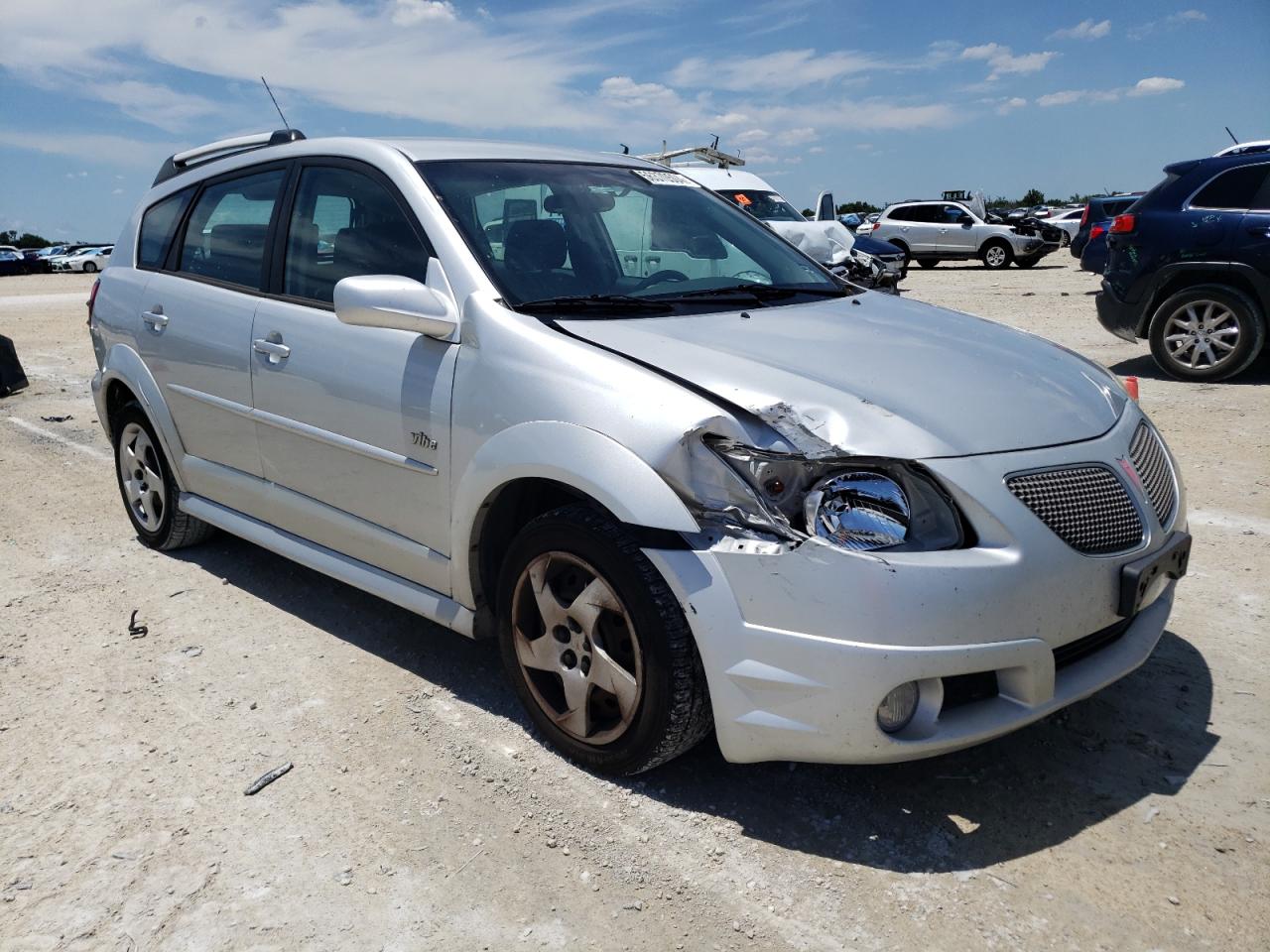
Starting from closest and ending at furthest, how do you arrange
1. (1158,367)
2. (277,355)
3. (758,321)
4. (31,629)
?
(758,321), (277,355), (31,629), (1158,367)

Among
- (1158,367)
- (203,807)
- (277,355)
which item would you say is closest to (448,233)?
(277,355)

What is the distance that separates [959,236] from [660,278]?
82.4 ft

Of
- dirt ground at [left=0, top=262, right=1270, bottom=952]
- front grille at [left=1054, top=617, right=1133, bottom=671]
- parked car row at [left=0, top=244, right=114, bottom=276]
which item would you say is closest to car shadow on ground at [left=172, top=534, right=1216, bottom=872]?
dirt ground at [left=0, top=262, right=1270, bottom=952]

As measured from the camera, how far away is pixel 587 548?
2.87m

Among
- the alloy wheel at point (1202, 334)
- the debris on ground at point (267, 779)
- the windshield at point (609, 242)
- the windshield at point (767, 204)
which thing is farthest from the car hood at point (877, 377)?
the windshield at point (767, 204)

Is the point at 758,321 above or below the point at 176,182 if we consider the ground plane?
below

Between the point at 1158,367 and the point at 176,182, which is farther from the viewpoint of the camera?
the point at 1158,367

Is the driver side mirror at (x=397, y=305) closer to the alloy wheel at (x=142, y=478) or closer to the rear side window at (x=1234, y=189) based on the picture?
the alloy wheel at (x=142, y=478)

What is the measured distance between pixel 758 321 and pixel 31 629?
313cm

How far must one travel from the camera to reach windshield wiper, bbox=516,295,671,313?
326 cm

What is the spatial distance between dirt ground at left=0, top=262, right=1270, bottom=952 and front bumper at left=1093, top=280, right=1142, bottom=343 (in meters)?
5.24

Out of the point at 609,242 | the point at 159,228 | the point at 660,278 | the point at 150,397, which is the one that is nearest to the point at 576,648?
the point at 660,278

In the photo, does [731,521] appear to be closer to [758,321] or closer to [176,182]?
[758,321]

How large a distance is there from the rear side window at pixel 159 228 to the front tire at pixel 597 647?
9.05 ft
